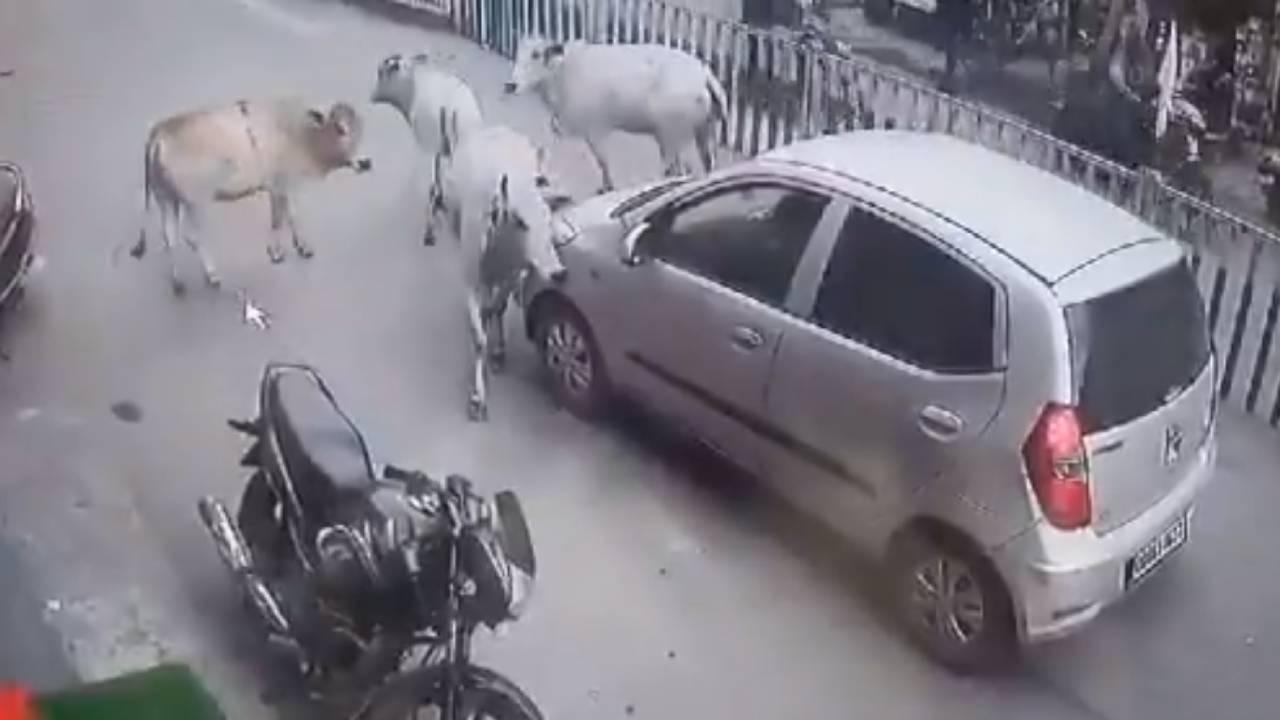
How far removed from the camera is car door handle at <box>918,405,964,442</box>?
1.64m

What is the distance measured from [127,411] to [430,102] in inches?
19.8

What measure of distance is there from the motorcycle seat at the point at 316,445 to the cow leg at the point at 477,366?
5.2 inches

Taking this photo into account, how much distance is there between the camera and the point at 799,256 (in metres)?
1.76

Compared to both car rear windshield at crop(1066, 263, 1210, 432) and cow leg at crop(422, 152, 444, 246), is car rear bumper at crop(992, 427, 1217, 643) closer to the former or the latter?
car rear windshield at crop(1066, 263, 1210, 432)

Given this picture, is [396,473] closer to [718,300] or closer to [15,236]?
[718,300]

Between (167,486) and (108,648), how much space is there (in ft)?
0.64

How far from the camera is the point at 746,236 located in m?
1.81

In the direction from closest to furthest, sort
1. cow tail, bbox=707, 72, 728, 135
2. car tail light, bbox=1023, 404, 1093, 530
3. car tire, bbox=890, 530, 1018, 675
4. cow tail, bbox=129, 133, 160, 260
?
car tail light, bbox=1023, 404, 1093, 530 → car tire, bbox=890, 530, 1018, 675 → cow tail, bbox=707, 72, 728, 135 → cow tail, bbox=129, 133, 160, 260

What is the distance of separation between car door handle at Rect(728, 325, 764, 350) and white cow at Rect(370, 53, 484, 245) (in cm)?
36

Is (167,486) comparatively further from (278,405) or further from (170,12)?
(170,12)

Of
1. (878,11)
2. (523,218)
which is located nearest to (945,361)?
(878,11)

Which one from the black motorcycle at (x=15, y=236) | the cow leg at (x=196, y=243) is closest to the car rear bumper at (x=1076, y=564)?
the cow leg at (x=196, y=243)

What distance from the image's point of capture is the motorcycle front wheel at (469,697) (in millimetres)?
1778

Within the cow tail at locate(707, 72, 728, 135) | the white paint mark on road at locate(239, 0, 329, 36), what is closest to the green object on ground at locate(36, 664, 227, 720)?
the white paint mark on road at locate(239, 0, 329, 36)
